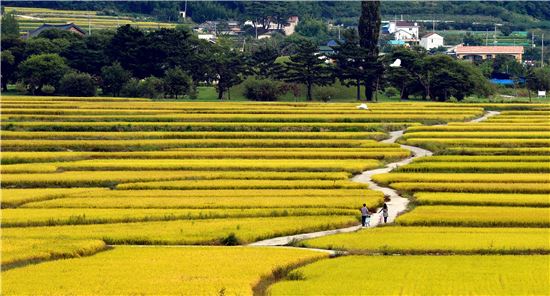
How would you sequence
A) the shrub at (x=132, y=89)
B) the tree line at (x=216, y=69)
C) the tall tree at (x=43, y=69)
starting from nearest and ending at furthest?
the tall tree at (x=43, y=69), the tree line at (x=216, y=69), the shrub at (x=132, y=89)

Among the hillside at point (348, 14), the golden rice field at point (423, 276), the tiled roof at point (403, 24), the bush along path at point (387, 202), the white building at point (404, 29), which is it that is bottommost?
the bush along path at point (387, 202)

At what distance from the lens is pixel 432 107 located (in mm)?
90688

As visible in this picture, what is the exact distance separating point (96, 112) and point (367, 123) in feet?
65.6

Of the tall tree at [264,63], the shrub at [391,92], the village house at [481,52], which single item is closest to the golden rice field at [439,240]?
the tall tree at [264,63]

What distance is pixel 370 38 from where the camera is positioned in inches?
4016

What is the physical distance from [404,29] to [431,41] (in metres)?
10.9

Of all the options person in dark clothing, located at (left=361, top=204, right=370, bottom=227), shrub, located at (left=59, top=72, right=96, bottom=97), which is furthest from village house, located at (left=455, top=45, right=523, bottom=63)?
person in dark clothing, located at (left=361, top=204, right=370, bottom=227)

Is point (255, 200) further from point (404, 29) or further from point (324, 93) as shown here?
point (404, 29)

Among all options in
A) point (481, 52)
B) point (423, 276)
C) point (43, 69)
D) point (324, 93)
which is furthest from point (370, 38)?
point (423, 276)

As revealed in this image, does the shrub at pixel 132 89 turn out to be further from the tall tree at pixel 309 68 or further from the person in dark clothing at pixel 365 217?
the person in dark clothing at pixel 365 217

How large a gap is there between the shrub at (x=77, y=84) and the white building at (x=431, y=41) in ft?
238

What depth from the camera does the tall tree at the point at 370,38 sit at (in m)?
100

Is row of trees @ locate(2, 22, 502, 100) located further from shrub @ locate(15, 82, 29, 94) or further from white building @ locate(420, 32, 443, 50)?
white building @ locate(420, 32, 443, 50)

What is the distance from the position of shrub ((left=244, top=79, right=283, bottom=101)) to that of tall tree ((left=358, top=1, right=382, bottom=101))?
27.0ft
